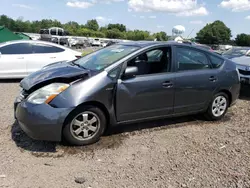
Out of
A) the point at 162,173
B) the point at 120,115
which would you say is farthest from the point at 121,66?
the point at 162,173

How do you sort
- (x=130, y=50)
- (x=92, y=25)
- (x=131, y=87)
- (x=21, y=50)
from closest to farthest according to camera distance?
1. (x=131, y=87)
2. (x=130, y=50)
3. (x=21, y=50)
4. (x=92, y=25)

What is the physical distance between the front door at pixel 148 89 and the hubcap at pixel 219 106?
3.72ft

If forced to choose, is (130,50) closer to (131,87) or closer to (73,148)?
(131,87)

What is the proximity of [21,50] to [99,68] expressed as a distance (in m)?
5.90

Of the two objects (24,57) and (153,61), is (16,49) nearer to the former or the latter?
(24,57)

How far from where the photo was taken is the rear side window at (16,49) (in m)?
9.62

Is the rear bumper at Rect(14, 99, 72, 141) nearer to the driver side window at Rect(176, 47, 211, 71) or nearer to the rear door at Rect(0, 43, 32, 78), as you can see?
the driver side window at Rect(176, 47, 211, 71)

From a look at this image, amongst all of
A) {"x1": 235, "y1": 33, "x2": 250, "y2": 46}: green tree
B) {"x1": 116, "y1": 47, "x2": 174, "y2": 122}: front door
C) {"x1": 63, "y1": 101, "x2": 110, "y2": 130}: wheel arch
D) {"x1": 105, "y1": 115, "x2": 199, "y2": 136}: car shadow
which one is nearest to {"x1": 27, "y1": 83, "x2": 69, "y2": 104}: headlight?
{"x1": 63, "y1": 101, "x2": 110, "y2": 130}: wheel arch

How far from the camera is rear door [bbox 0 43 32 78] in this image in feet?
31.1

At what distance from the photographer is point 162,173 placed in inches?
149

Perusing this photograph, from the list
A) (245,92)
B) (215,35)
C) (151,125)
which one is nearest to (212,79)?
(151,125)

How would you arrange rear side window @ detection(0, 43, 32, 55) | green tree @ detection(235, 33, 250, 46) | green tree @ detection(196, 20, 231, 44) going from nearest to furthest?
rear side window @ detection(0, 43, 32, 55), green tree @ detection(235, 33, 250, 46), green tree @ detection(196, 20, 231, 44)

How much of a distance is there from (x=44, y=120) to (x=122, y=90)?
4.04ft

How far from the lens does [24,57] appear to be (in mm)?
9688
